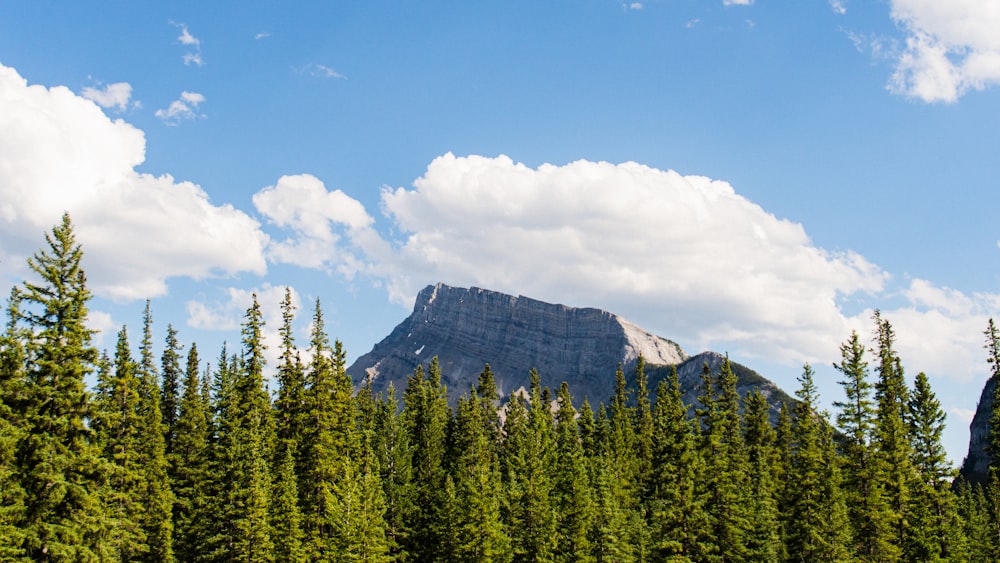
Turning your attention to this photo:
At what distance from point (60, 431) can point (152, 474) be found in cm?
2892

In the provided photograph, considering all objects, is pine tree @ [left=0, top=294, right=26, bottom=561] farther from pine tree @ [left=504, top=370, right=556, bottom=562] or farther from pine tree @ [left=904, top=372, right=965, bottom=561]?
pine tree @ [left=904, top=372, right=965, bottom=561]

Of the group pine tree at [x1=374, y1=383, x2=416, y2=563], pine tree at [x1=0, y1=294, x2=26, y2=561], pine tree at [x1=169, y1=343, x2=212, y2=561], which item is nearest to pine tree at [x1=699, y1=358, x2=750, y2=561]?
pine tree at [x1=374, y1=383, x2=416, y2=563]

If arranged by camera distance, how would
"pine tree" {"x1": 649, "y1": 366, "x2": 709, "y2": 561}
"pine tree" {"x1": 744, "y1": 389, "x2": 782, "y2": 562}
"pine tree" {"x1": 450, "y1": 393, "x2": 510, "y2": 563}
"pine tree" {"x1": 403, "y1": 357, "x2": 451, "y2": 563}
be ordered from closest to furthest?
"pine tree" {"x1": 649, "y1": 366, "x2": 709, "y2": 561} → "pine tree" {"x1": 744, "y1": 389, "x2": 782, "y2": 562} → "pine tree" {"x1": 450, "y1": 393, "x2": 510, "y2": 563} → "pine tree" {"x1": 403, "y1": 357, "x2": 451, "y2": 563}

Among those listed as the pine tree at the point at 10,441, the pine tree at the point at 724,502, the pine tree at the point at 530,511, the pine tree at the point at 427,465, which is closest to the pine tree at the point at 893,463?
the pine tree at the point at 724,502

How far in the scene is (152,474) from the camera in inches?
2282

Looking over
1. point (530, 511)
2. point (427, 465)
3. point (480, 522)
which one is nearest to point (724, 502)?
point (530, 511)

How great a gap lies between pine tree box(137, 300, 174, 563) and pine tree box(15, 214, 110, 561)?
2369 centimetres

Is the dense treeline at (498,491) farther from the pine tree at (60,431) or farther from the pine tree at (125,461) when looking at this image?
Result: the pine tree at (60,431)

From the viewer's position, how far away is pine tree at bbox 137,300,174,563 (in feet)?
185

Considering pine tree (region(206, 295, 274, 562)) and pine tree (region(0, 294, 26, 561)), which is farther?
pine tree (region(206, 295, 274, 562))

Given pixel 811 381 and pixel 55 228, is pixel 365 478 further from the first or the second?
pixel 811 381

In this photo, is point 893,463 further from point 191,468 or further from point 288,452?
point 191,468

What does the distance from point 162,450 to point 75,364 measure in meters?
30.4

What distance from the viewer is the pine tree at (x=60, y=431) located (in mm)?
30469
